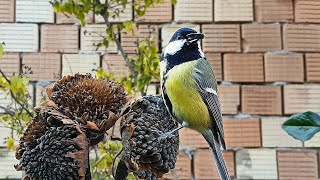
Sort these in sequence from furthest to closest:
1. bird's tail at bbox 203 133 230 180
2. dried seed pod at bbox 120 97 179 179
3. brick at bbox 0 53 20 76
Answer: brick at bbox 0 53 20 76 < bird's tail at bbox 203 133 230 180 < dried seed pod at bbox 120 97 179 179

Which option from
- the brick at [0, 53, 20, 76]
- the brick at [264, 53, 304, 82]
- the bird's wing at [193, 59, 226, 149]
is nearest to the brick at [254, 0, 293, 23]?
the brick at [264, 53, 304, 82]

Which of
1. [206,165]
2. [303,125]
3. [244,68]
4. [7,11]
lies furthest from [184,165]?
[303,125]

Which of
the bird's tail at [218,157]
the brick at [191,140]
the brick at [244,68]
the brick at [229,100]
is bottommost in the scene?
the brick at [191,140]

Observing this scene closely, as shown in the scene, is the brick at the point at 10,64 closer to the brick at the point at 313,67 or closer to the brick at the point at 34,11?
the brick at the point at 34,11

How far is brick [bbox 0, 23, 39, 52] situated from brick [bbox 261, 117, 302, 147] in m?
0.70

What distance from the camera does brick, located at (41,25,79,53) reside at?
67.1 inches

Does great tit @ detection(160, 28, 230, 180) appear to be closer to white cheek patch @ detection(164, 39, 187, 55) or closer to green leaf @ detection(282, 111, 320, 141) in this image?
white cheek patch @ detection(164, 39, 187, 55)

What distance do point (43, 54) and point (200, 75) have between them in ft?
2.86

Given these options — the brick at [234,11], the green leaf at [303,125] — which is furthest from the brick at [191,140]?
the green leaf at [303,125]

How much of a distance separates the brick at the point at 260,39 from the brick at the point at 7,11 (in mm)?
678

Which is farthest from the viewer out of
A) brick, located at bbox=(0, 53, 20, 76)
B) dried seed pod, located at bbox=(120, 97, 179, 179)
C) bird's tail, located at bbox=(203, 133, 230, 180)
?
brick, located at bbox=(0, 53, 20, 76)

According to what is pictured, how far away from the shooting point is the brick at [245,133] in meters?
1.70

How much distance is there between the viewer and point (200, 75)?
3.05 feet

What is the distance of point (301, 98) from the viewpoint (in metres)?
1.71
